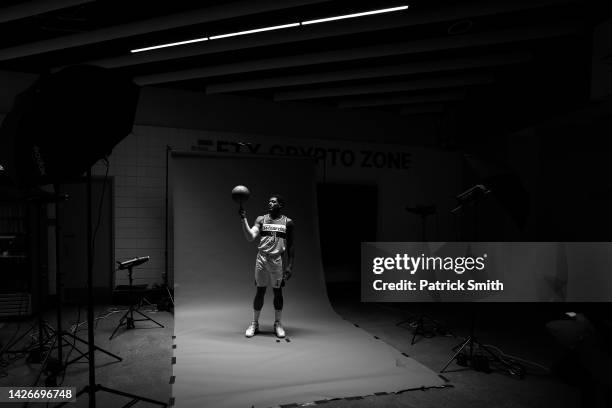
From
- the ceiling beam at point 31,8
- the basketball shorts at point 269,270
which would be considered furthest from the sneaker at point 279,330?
the ceiling beam at point 31,8

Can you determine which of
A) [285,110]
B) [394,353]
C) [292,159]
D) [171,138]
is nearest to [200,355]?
[394,353]

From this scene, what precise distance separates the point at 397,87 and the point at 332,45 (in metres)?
1.58

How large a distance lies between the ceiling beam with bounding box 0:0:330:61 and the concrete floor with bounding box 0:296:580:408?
11.1 feet

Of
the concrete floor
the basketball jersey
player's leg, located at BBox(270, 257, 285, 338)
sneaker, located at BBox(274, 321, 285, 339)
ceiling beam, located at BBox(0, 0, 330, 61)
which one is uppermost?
ceiling beam, located at BBox(0, 0, 330, 61)

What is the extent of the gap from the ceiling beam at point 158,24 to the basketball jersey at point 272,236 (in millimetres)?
2216

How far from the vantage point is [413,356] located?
146 inches

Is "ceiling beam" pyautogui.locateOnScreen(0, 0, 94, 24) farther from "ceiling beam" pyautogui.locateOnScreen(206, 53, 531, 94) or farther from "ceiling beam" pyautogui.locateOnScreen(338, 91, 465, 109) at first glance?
"ceiling beam" pyautogui.locateOnScreen(338, 91, 465, 109)

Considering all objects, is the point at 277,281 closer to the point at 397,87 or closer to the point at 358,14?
the point at 358,14

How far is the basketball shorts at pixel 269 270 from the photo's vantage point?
425 cm

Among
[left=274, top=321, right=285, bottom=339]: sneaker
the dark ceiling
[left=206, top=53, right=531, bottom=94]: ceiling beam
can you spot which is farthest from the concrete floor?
[left=206, top=53, right=531, bottom=94]: ceiling beam

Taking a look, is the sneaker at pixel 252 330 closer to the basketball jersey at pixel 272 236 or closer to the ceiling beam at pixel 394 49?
the basketball jersey at pixel 272 236

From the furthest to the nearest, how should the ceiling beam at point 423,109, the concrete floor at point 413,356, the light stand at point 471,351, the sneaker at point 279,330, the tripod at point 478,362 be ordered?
the ceiling beam at point 423,109, the sneaker at point 279,330, the tripod at point 478,362, the light stand at point 471,351, the concrete floor at point 413,356

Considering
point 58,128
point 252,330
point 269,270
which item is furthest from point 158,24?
point 252,330

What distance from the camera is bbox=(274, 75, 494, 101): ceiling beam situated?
5.71 meters
